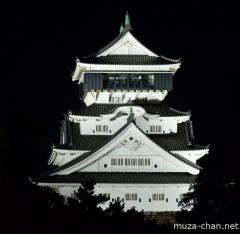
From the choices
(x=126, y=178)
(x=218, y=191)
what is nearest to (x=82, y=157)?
(x=126, y=178)

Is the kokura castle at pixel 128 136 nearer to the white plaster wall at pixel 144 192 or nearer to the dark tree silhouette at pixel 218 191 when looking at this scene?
the white plaster wall at pixel 144 192

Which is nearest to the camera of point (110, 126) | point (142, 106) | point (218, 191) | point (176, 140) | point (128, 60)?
point (218, 191)

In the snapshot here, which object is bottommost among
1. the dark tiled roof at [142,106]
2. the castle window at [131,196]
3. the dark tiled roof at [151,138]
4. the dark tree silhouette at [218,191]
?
the dark tree silhouette at [218,191]

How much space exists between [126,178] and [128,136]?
8.66 ft

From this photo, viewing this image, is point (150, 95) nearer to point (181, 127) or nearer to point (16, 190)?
point (181, 127)

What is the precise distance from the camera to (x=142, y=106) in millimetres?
66250

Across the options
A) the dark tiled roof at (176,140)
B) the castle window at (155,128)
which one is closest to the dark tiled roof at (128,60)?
the castle window at (155,128)

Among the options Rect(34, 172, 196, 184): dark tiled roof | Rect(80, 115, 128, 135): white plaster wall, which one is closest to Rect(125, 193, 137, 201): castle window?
Rect(34, 172, 196, 184): dark tiled roof

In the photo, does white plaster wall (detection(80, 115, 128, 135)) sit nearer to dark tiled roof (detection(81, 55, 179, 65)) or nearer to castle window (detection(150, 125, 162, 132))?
castle window (detection(150, 125, 162, 132))

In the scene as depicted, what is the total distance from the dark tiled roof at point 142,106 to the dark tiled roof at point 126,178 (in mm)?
5027

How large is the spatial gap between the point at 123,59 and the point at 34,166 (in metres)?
23.6

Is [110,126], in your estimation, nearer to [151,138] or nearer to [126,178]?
[151,138]

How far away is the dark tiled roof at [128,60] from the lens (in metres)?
66.3

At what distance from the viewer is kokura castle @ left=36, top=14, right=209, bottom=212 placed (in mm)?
60969
